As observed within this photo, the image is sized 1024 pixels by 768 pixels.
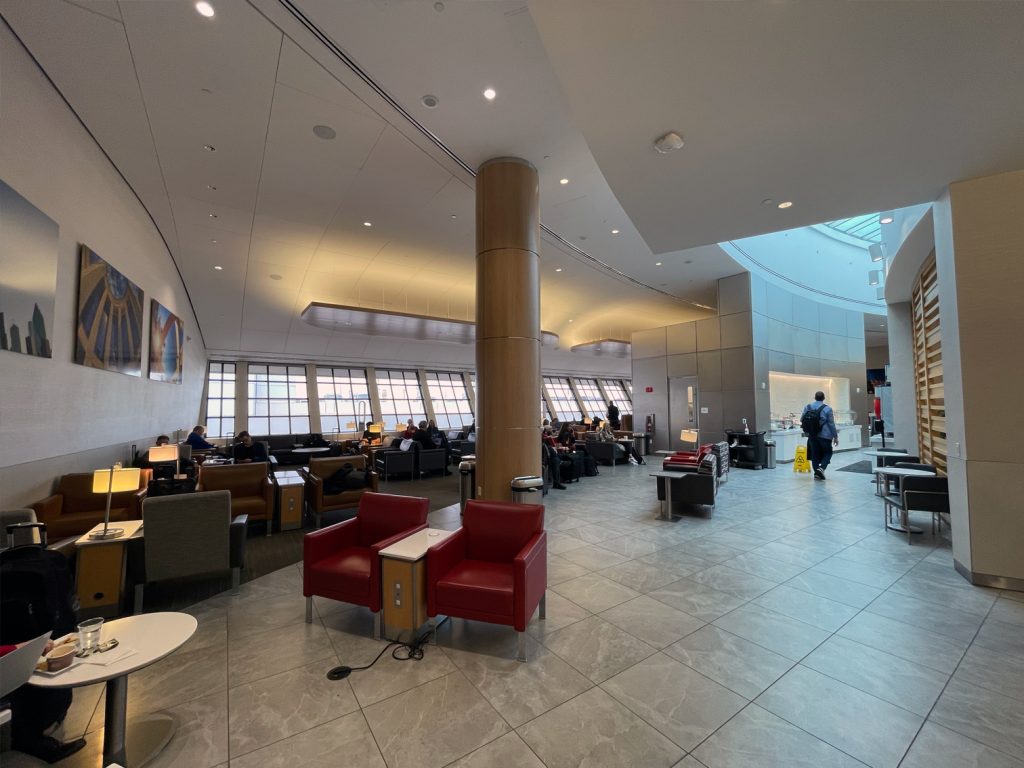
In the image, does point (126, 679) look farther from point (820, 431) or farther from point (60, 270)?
point (820, 431)

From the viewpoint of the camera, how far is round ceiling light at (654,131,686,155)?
3391mm

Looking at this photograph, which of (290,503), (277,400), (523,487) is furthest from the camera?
(277,400)

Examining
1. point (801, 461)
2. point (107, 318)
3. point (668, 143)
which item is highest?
point (668, 143)

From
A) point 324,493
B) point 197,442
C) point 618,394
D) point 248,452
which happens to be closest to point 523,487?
point 324,493

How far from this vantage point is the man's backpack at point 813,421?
8453 millimetres

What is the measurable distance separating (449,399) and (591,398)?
30.4 feet

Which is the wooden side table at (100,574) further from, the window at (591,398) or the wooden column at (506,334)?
→ the window at (591,398)

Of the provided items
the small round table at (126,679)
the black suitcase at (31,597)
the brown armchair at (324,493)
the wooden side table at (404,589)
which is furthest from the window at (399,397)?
the small round table at (126,679)

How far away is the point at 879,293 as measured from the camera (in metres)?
13.9

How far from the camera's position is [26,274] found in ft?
11.4

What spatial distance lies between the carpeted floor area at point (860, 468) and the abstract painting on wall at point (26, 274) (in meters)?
13.8

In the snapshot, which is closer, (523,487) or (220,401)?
(523,487)

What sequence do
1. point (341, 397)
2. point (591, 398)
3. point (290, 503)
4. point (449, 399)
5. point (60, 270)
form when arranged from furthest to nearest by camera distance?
point (591, 398) → point (449, 399) → point (341, 397) → point (290, 503) → point (60, 270)

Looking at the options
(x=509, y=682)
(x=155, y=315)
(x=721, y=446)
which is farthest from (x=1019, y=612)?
(x=155, y=315)
